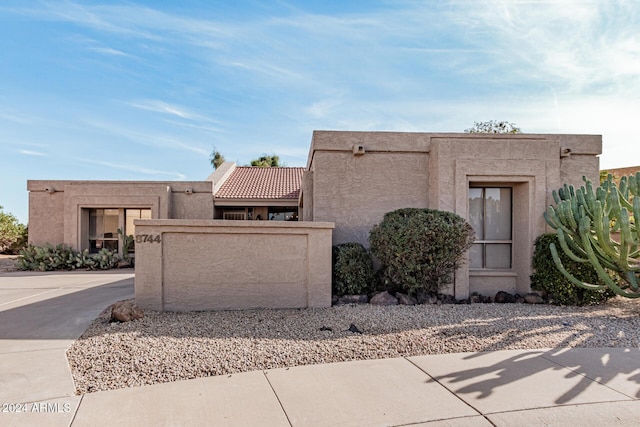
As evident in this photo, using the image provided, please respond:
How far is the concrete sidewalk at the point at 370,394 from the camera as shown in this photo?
3.53m

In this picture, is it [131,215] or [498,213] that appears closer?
[498,213]

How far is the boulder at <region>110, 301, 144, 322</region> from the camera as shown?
6738 millimetres

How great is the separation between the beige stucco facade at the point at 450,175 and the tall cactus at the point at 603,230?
112 cm

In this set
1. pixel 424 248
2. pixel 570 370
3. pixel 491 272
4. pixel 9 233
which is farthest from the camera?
pixel 9 233

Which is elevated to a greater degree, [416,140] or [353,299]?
[416,140]

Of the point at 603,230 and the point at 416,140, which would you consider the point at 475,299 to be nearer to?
the point at 603,230

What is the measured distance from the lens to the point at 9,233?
24422mm

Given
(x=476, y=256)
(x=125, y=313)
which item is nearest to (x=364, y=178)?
(x=476, y=256)

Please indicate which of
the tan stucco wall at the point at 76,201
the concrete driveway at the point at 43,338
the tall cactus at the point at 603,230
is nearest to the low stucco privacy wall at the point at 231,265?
the concrete driveway at the point at 43,338

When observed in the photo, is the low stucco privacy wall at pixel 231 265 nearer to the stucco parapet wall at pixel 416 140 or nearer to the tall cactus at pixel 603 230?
the stucco parapet wall at pixel 416 140

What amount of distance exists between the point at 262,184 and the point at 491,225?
13410mm

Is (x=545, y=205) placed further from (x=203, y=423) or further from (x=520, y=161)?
(x=203, y=423)

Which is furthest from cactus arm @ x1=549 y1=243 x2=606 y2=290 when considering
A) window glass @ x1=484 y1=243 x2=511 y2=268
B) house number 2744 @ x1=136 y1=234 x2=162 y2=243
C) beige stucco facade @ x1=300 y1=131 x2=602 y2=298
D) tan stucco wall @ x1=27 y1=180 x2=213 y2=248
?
tan stucco wall @ x1=27 y1=180 x2=213 y2=248

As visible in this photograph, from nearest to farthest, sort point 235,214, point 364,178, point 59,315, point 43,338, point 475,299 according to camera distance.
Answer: point 43,338, point 59,315, point 475,299, point 364,178, point 235,214
